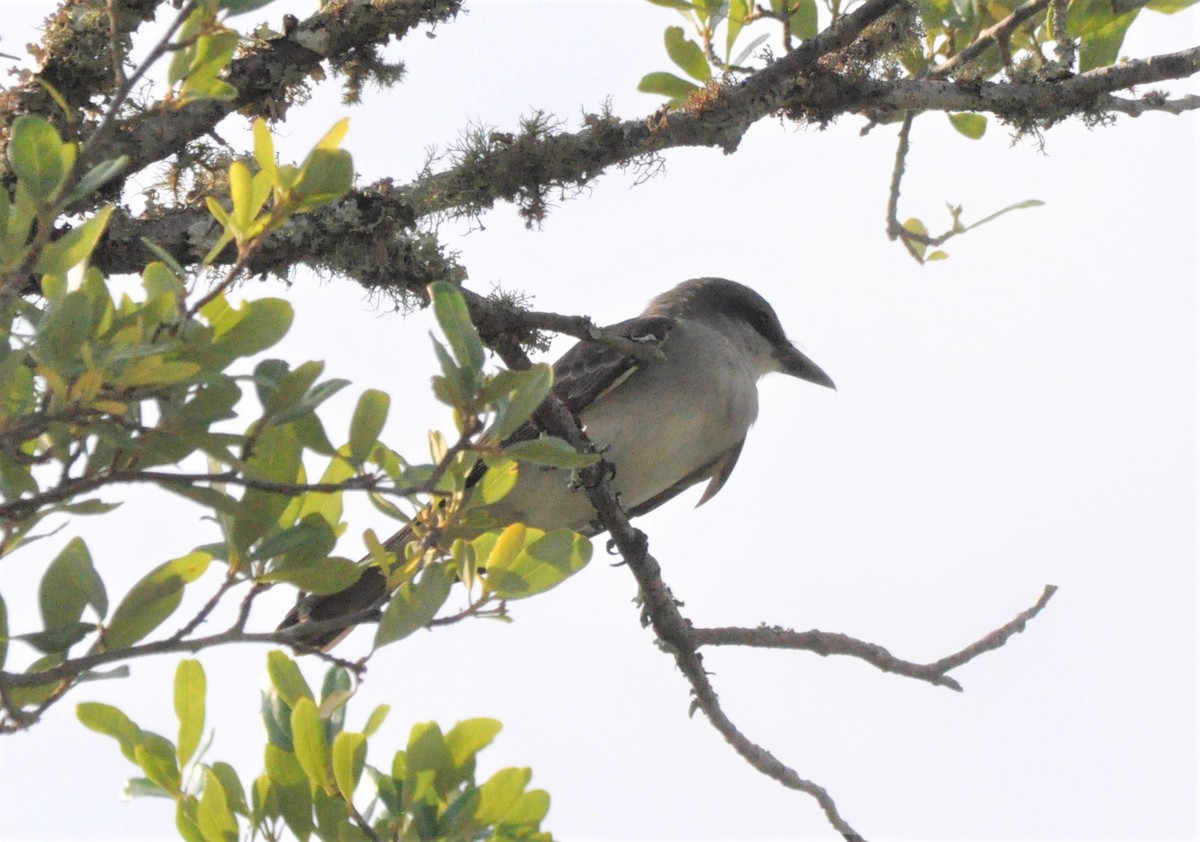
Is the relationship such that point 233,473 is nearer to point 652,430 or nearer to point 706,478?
point 652,430

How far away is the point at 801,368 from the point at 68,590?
497cm

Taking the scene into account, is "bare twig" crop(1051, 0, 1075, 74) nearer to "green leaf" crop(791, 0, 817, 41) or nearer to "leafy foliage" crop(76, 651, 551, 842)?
"green leaf" crop(791, 0, 817, 41)

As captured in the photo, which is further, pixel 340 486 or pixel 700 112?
pixel 700 112

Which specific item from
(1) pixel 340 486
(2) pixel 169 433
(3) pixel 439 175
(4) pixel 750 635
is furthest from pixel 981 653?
(2) pixel 169 433

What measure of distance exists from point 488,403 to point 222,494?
0.51 m

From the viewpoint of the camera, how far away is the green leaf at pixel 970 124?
4875 mm

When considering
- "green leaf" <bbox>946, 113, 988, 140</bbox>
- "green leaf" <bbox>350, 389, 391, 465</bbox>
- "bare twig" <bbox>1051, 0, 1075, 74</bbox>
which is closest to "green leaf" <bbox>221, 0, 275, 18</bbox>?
"green leaf" <bbox>350, 389, 391, 465</bbox>

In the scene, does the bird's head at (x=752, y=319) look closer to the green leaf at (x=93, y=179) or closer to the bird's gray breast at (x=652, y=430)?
the bird's gray breast at (x=652, y=430)

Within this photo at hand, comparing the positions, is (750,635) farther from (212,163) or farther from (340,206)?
(212,163)

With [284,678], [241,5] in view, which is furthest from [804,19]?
[284,678]

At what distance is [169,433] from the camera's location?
2316 mm

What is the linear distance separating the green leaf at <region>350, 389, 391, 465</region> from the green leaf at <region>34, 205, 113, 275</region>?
55 centimetres

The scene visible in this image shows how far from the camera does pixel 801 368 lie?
279 inches

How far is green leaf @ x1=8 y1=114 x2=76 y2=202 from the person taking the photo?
2.19 metres
